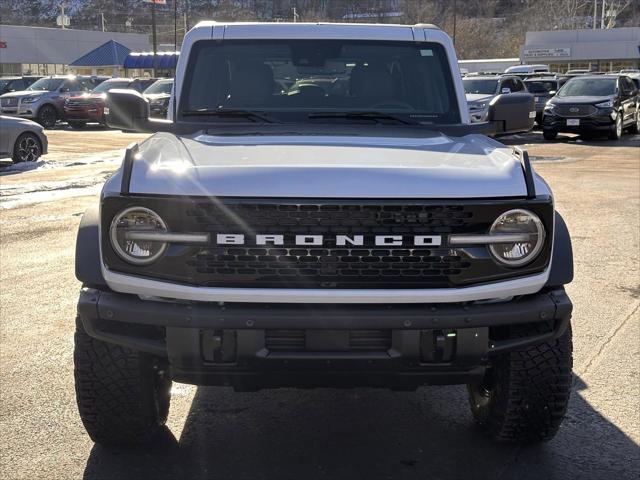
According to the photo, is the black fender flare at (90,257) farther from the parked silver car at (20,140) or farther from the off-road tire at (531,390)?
the parked silver car at (20,140)

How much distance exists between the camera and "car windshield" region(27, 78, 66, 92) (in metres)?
27.0

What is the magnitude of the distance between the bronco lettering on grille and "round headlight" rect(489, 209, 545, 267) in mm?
254

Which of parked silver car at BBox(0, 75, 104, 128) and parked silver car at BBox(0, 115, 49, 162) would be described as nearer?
parked silver car at BBox(0, 115, 49, 162)

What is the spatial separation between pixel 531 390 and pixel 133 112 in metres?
2.48

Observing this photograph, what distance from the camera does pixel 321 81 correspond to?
4.67 m

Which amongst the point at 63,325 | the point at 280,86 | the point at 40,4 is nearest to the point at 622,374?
the point at 280,86

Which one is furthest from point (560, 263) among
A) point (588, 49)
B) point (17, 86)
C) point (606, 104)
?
point (588, 49)

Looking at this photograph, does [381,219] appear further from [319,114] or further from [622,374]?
[622,374]

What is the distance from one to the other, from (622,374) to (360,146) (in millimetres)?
2180

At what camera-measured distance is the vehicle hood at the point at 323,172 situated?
309 cm

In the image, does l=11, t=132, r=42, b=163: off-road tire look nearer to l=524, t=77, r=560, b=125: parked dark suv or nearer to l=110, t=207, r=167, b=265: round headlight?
l=110, t=207, r=167, b=265: round headlight

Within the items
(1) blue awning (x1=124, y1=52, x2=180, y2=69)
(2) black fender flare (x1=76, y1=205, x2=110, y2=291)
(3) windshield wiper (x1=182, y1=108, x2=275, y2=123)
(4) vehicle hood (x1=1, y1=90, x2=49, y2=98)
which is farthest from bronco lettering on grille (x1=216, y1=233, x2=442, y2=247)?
(1) blue awning (x1=124, y1=52, x2=180, y2=69)

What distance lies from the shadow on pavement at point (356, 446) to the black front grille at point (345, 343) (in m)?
0.71

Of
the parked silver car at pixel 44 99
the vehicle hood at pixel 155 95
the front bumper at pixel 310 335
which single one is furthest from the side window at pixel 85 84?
the front bumper at pixel 310 335
